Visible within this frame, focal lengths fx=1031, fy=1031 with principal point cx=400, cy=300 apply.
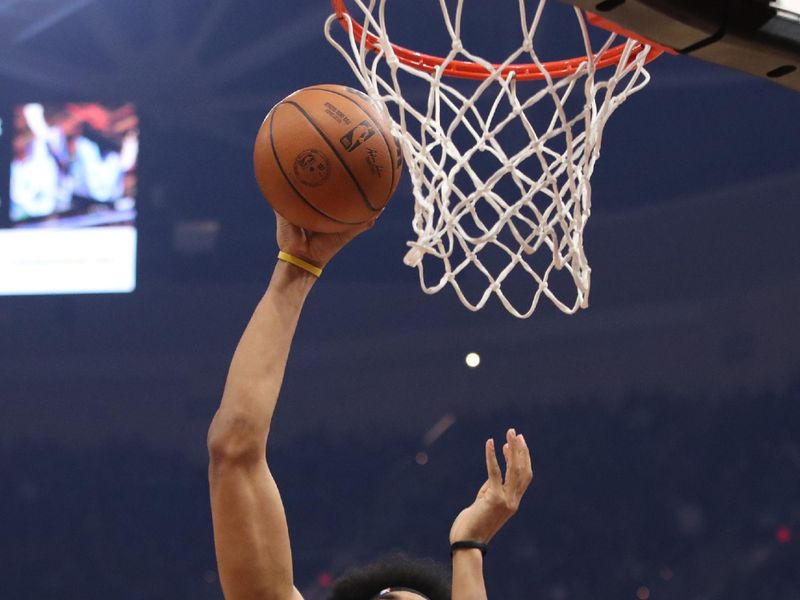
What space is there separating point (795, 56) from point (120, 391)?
318 cm

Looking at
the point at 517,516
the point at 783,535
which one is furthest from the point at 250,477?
the point at 783,535

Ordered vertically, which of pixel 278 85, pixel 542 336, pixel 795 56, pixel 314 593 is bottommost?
pixel 314 593

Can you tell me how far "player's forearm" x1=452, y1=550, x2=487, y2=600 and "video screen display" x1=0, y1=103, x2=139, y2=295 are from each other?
2950 mm

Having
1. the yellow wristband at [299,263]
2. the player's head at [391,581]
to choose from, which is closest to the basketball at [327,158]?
the yellow wristband at [299,263]

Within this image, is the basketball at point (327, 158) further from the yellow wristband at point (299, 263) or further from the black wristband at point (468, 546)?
the black wristband at point (468, 546)

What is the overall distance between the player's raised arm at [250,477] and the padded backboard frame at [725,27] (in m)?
0.47

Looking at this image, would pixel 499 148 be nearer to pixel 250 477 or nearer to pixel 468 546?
pixel 468 546

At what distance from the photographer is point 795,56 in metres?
1.14

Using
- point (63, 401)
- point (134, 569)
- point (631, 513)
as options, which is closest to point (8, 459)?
point (63, 401)

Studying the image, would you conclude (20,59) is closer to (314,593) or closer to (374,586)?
(314,593)

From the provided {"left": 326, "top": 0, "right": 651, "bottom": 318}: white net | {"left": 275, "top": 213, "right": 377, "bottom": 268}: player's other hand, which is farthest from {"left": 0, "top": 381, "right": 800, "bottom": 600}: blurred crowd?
{"left": 275, "top": 213, "right": 377, "bottom": 268}: player's other hand

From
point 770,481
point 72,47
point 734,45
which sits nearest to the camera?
point 734,45

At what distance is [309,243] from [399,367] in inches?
107

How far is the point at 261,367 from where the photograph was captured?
97cm
